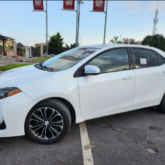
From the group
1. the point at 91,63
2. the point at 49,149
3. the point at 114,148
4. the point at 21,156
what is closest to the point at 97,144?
the point at 114,148

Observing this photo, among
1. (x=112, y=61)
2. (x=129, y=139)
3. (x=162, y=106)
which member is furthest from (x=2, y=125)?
(x=162, y=106)

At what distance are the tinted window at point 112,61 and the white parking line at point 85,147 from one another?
112 centimetres

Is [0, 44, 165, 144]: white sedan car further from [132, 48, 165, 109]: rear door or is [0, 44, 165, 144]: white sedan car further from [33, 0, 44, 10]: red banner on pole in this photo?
[33, 0, 44, 10]: red banner on pole

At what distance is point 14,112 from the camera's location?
211cm

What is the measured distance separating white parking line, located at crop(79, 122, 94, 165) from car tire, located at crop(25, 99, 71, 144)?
36 cm

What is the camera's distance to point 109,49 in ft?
9.57

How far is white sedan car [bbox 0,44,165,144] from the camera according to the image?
2.16 metres

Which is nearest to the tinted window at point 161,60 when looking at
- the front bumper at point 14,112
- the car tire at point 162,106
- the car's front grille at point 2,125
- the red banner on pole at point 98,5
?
the car tire at point 162,106

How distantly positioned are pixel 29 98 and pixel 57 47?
4142 cm

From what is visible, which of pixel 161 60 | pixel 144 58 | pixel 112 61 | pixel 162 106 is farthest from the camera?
pixel 162 106

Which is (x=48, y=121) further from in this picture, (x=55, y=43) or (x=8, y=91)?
(x=55, y=43)

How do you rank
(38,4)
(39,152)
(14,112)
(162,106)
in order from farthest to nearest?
(38,4) → (162,106) → (39,152) → (14,112)

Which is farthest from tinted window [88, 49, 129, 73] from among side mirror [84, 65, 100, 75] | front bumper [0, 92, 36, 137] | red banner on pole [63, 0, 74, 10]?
red banner on pole [63, 0, 74, 10]

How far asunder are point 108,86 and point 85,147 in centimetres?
104
